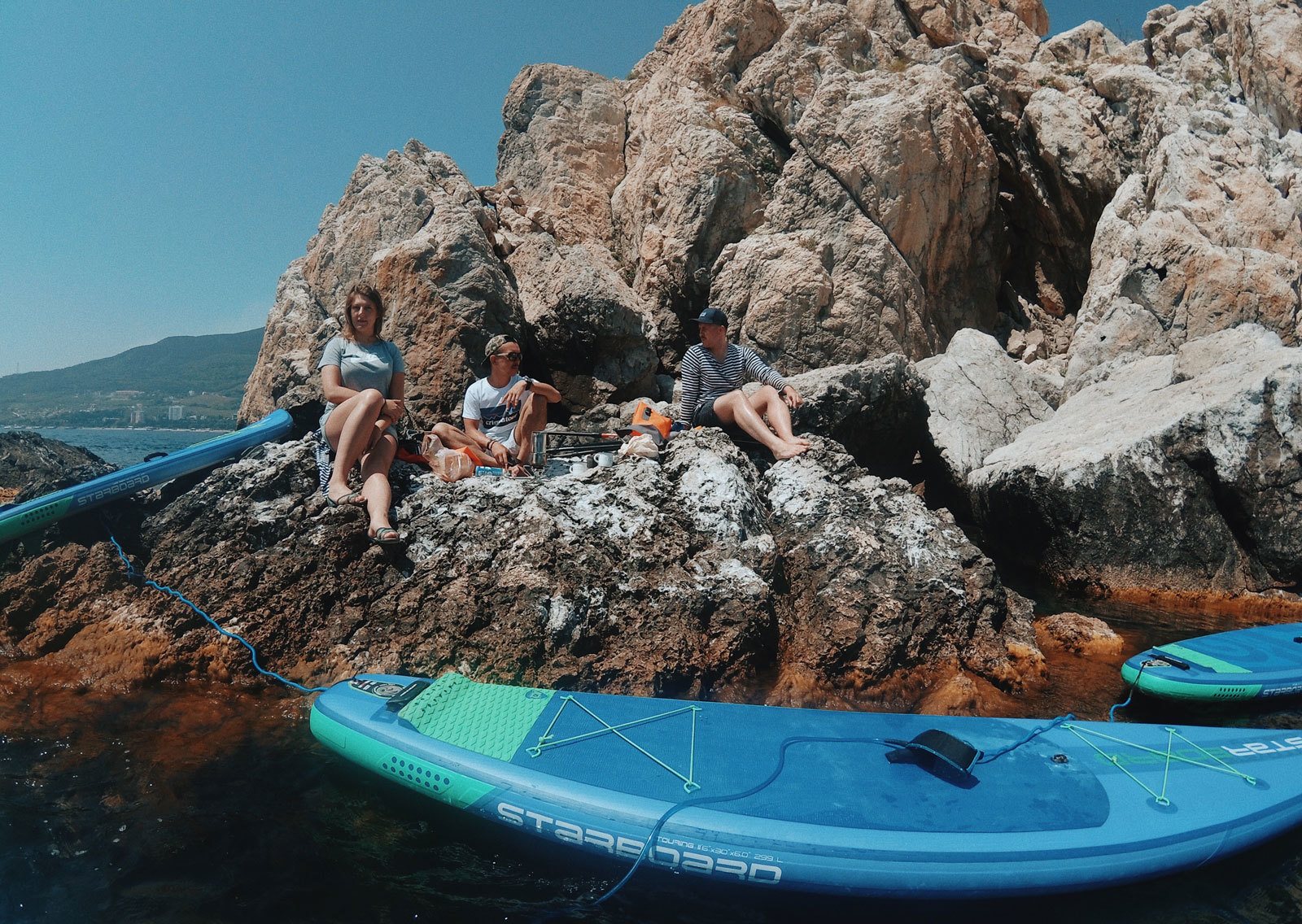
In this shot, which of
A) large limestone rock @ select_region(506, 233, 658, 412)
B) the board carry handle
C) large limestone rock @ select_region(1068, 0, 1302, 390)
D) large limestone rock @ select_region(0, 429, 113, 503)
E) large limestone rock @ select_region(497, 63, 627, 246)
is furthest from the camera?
large limestone rock @ select_region(497, 63, 627, 246)

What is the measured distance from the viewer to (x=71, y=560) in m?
5.72

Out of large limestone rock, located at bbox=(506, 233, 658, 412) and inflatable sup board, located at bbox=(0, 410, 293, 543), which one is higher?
large limestone rock, located at bbox=(506, 233, 658, 412)

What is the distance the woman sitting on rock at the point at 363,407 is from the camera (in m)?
5.78

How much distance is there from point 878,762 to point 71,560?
20.5 ft

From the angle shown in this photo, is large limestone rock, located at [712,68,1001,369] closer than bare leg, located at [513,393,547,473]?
No

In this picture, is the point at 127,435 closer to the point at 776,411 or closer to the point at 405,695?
the point at 776,411

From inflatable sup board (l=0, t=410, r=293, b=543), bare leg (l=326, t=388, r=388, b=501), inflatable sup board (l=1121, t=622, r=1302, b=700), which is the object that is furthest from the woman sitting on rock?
inflatable sup board (l=1121, t=622, r=1302, b=700)

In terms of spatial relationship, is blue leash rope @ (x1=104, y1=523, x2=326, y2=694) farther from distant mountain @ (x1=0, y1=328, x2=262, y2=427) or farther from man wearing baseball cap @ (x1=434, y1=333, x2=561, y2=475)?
distant mountain @ (x1=0, y1=328, x2=262, y2=427)

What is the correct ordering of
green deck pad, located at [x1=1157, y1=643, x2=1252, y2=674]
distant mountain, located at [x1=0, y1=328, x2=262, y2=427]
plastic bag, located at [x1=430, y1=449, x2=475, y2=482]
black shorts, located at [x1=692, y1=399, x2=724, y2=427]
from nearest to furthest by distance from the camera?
green deck pad, located at [x1=1157, y1=643, x2=1252, y2=674] → plastic bag, located at [x1=430, y1=449, x2=475, y2=482] → black shorts, located at [x1=692, y1=399, x2=724, y2=427] → distant mountain, located at [x1=0, y1=328, x2=262, y2=427]

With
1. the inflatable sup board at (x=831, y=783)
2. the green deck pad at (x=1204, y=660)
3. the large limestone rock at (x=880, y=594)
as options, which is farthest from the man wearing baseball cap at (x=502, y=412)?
the green deck pad at (x=1204, y=660)

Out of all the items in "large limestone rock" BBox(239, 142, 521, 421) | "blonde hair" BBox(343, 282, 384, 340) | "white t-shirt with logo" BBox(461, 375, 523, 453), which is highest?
"large limestone rock" BBox(239, 142, 521, 421)

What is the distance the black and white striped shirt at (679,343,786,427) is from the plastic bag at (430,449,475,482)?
2434 millimetres

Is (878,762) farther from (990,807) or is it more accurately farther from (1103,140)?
(1103,140)

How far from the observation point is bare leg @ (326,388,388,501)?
576 centimetres
